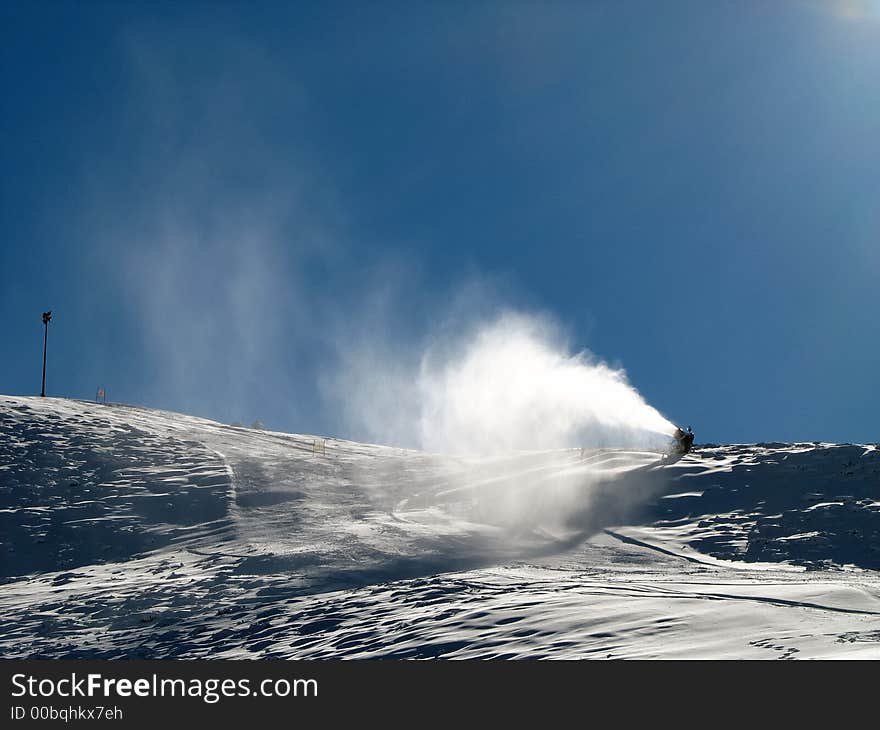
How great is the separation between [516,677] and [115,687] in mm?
5602

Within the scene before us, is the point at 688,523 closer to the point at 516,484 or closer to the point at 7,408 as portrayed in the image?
the point at 516,484

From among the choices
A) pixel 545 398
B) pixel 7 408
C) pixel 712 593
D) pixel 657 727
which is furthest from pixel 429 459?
pixel 657 727

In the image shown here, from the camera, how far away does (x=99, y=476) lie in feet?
106

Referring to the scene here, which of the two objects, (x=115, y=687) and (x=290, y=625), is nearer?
(x=115, y=687)

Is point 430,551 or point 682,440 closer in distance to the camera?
point 430,551

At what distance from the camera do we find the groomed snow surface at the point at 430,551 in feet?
44.0

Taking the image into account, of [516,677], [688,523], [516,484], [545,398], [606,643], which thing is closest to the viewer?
Answer: [516,677]

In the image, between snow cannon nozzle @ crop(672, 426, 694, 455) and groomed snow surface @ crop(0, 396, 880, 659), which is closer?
groomed snow surface @ crop(0, 396, 880, 659)

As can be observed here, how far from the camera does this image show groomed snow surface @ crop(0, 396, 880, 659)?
528 inches

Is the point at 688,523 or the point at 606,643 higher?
the point at 688,523

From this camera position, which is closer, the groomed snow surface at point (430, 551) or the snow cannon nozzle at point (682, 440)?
the groomed snow surface at point (430, 551)

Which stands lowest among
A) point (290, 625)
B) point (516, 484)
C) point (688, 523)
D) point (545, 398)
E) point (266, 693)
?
point (266, 693)

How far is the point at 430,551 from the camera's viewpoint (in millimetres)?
22328

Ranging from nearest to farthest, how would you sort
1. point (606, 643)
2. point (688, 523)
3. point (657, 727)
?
1. point (657, 727)
2. point (606, 643)
3. point (688, 523)
